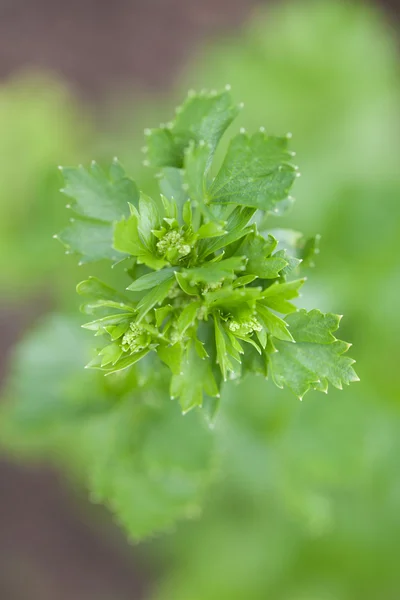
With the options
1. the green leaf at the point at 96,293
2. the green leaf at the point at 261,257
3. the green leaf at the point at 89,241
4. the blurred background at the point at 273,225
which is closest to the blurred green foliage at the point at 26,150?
the blurred background at the point at 273,225

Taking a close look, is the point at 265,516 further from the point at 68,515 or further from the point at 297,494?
the point at 68,515

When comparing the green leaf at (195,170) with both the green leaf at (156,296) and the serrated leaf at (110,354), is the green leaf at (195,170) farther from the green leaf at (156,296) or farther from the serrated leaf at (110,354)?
the serrated leaf at (110,354)

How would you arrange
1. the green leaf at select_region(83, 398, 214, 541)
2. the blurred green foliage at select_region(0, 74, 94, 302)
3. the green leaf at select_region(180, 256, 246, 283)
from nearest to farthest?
the green leaf at select_region(180, 256, 246, 283), the green leaf at select_region(83, 398, 214, 541), the blurred green foliage at select_region(0, 74, 94, 302)

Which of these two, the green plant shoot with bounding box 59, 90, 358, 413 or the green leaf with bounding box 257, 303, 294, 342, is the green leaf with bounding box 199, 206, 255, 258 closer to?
the green plant shoot with bounding box 59, 90, 358, 413

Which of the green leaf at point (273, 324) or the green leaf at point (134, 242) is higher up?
the green leaf at point (134, 242)

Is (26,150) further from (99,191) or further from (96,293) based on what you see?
(96,293)

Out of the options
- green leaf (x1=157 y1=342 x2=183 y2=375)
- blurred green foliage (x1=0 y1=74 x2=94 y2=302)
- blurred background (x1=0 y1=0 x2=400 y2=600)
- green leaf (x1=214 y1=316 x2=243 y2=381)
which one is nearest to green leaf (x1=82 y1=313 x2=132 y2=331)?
green leaf (x1=157 y1=342 x2=183 y2=375)
